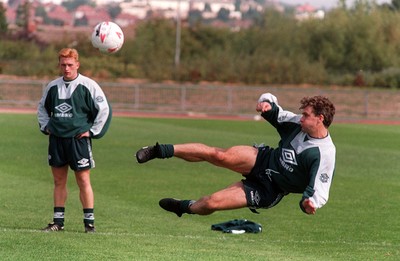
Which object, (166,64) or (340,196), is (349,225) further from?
(166,64)

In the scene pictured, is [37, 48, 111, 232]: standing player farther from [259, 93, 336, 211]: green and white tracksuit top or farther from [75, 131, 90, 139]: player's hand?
[259, 93, 336, 211]: green and white tracksuit top

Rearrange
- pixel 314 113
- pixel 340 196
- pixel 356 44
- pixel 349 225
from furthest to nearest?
pixel 356 44 < pixel 340 196 < pixel 349 225 < pixel 314 113

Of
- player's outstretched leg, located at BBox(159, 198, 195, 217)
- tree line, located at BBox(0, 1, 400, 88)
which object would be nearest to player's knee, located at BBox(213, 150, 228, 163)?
player's outstretched leg, located at BBox(159, 198, 195, 217)

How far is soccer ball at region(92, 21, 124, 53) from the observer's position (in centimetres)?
1260

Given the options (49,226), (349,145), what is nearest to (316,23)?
(349,145)

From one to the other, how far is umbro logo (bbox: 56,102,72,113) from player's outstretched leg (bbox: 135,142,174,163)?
1.51m

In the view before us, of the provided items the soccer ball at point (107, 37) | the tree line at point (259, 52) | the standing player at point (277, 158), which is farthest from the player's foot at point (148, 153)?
the tree line at point (259, 52)

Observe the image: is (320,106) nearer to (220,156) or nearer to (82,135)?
(220,156)

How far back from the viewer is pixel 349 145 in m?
29.7

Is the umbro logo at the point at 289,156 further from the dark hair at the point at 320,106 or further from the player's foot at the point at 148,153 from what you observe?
the player's foot at the point at 148,153

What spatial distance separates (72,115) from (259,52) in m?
58.3

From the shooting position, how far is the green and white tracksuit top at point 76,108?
39.1ft

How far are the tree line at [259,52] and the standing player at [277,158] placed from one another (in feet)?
151

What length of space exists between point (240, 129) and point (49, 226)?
2336 centimetres
